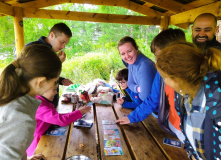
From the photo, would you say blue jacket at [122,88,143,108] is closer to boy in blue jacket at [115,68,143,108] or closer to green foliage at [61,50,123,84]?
boy in blue jacket at [115,68,143,108]

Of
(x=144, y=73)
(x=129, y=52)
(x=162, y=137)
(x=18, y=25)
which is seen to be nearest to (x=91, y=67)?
(x=18, y=25)

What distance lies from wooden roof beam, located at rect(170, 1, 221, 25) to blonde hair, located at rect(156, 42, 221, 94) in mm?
2572

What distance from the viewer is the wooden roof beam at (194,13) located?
2.93 metres

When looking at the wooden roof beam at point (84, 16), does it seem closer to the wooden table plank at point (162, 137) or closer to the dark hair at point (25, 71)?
the wooden table plank at point (162, 137)

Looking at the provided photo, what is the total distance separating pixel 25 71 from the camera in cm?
105

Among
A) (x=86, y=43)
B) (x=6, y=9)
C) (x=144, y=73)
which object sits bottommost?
(x=144, y=73)

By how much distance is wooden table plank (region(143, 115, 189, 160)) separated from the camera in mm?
1228

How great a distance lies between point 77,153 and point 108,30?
38.9 feet

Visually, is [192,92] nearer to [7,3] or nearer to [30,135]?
[30,135]

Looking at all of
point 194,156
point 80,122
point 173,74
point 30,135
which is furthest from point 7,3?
point 194,156

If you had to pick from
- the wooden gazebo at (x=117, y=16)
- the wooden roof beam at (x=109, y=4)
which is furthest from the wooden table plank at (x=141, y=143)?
the wooden roof beam at (x=109, y=4)

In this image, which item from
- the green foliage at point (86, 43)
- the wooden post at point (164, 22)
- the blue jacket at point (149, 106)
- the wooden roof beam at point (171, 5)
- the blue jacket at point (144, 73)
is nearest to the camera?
the blue jacket at point (149, 106)

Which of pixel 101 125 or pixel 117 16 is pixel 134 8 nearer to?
pixel 117 16

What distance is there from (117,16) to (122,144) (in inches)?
167
